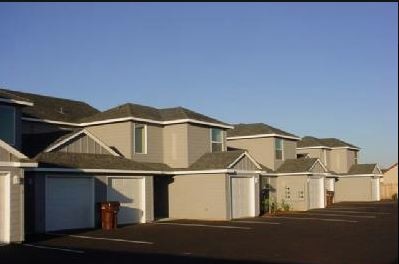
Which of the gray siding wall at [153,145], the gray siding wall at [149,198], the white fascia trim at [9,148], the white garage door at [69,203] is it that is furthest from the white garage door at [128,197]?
the white fascia trim at [9,148]

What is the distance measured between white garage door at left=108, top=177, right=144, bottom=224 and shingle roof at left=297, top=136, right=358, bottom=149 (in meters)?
27.7

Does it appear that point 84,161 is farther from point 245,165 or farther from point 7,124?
point 245,165

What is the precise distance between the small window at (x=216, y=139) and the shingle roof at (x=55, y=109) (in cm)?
771

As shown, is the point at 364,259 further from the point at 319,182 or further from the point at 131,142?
the point at 319,182

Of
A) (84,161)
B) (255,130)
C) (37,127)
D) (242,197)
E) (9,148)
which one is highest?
(255,130)

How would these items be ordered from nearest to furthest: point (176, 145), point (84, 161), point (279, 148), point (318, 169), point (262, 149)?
point (84, 161) < point (176, 145) < point (318, 169) < point (262, 149) < point (279, 148)

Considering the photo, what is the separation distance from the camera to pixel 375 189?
177ft

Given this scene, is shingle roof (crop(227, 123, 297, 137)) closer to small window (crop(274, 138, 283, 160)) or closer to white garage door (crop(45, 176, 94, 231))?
small window (crop(274, 138, 283, 160))

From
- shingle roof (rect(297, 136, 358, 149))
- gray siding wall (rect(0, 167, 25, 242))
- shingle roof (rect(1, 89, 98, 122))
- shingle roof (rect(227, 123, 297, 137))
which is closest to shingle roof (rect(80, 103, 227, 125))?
shingle roof (rect(1, 89, 98, 122))

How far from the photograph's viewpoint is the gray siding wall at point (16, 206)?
1839cm

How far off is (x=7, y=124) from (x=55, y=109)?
29.4 ft

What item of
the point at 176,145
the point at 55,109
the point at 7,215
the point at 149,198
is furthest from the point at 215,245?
the point at 55,109

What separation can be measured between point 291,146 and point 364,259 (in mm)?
29670

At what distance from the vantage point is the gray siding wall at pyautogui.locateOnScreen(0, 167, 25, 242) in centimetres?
1839
